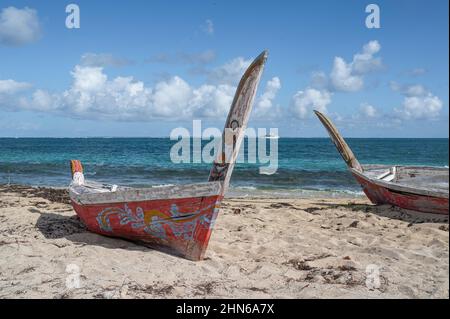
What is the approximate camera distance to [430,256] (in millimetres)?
3557

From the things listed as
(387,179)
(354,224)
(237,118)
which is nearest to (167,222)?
(237,118)

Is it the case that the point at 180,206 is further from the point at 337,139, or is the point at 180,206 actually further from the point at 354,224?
the point at 337,139

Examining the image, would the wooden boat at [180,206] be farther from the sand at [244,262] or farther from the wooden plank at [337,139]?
the wooden plank at [337,139]

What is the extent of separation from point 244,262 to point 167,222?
1043 mm

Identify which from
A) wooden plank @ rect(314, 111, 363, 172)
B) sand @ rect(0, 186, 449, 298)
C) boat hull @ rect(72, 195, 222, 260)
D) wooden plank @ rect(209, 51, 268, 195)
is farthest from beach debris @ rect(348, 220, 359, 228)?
wooden plank @ rect(209, 51, 268, 195)

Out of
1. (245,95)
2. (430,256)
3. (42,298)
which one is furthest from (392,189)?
(42,298)

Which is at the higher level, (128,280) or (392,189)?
(392,189)

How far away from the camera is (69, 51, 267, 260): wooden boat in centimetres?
403

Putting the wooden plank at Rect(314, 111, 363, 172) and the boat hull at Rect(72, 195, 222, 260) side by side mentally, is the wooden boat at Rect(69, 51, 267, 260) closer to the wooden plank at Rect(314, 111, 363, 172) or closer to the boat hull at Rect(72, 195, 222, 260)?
the boat hull at Rect(72, 195, 222, 260)

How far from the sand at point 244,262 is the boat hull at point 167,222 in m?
0.15

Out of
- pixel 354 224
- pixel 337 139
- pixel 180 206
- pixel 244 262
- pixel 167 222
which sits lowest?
pixel 244 262

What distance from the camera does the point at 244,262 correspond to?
4.74m
